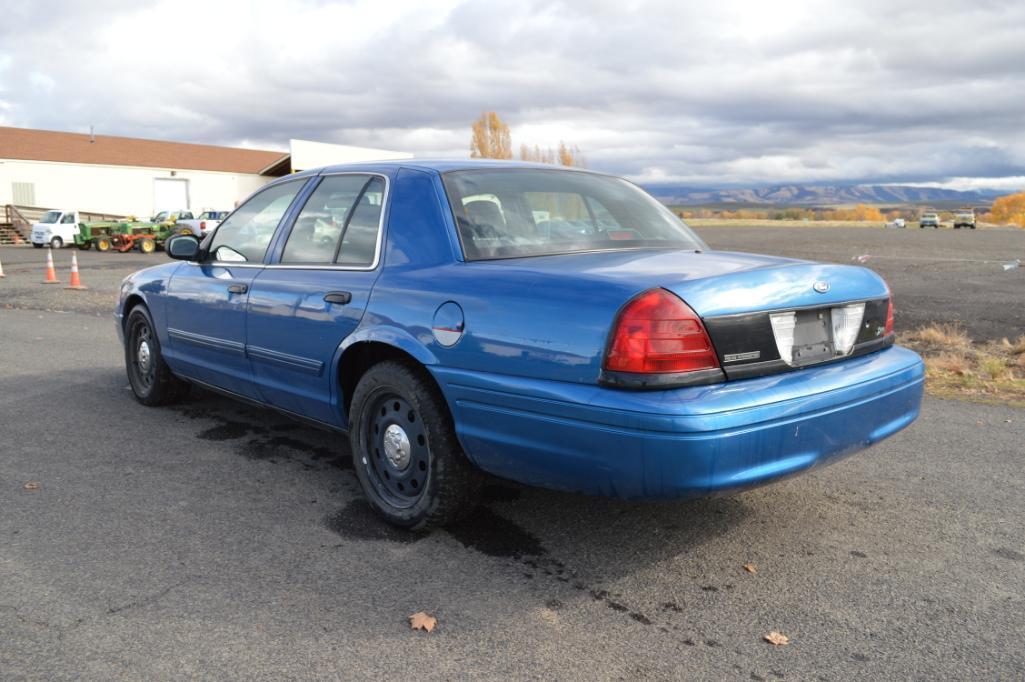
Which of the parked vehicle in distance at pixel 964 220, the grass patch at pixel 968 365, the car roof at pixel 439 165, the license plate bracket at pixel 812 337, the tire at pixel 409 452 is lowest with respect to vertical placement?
the grass patch at pixel 968 365

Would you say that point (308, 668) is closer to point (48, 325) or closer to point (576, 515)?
point (576, 515)

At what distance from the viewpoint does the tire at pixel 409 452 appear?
3.45 meters

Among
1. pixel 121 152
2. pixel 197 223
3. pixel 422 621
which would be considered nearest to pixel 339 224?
pixel 422 621

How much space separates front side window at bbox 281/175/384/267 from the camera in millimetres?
3988

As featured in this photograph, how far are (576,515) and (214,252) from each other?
2794 millimetres

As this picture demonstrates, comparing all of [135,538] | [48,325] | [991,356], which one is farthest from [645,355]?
[48,325]

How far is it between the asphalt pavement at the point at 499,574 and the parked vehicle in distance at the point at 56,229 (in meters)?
33.2

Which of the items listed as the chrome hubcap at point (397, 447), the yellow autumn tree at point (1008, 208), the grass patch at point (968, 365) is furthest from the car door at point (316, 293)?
the yellow autumn tree at point (1008, 208)

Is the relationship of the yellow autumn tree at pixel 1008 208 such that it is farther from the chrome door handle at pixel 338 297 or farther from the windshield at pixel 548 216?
the chrome door handle at pixel 338 297

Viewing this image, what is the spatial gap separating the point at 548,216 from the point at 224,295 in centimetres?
206

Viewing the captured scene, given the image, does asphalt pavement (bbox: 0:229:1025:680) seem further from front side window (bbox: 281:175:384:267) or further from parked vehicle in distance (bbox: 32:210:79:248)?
parked vehicle in distance (bbox: 32:210:79:248)

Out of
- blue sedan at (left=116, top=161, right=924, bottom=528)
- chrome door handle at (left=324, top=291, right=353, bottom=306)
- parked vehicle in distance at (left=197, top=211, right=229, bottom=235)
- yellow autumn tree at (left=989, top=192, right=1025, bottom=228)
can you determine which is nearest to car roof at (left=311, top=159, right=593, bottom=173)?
blue sedan at (left=116, top=161, right=924, bottom=528)

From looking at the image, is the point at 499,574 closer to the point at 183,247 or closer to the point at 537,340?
the point at 537,340

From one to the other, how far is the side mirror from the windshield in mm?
2068
